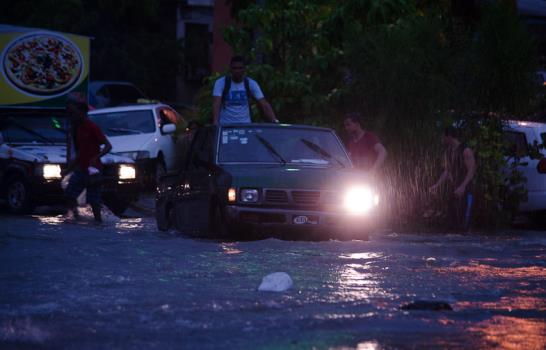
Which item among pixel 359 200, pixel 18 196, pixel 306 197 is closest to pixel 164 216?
pixel 306 197

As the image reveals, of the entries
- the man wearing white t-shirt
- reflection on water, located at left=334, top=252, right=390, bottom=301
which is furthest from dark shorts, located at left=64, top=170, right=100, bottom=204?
reflection on water, located at left=334, top=252, right=390, bottom=301

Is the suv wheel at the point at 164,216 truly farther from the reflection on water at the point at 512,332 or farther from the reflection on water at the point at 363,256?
the reflection on water at the point at 512,332

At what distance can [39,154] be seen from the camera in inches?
762

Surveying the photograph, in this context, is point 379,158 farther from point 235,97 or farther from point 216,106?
point 216,106

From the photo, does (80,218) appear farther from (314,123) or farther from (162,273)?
(162,273)

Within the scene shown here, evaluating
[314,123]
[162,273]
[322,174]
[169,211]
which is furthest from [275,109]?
[162,273]

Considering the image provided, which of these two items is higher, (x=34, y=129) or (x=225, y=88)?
(x=225, y=88)

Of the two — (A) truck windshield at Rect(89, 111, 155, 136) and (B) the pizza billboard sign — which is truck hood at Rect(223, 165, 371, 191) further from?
(A) truck windshield at Rect(89, 111, 155, 136)

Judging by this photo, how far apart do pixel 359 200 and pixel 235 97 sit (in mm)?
2938

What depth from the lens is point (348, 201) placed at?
12906 millimetres

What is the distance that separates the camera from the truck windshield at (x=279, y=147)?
13.6m

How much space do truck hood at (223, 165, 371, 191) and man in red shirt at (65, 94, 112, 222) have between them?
372cm

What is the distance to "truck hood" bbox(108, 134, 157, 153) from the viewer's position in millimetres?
24078

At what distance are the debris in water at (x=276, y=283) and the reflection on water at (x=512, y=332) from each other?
1712 mm
